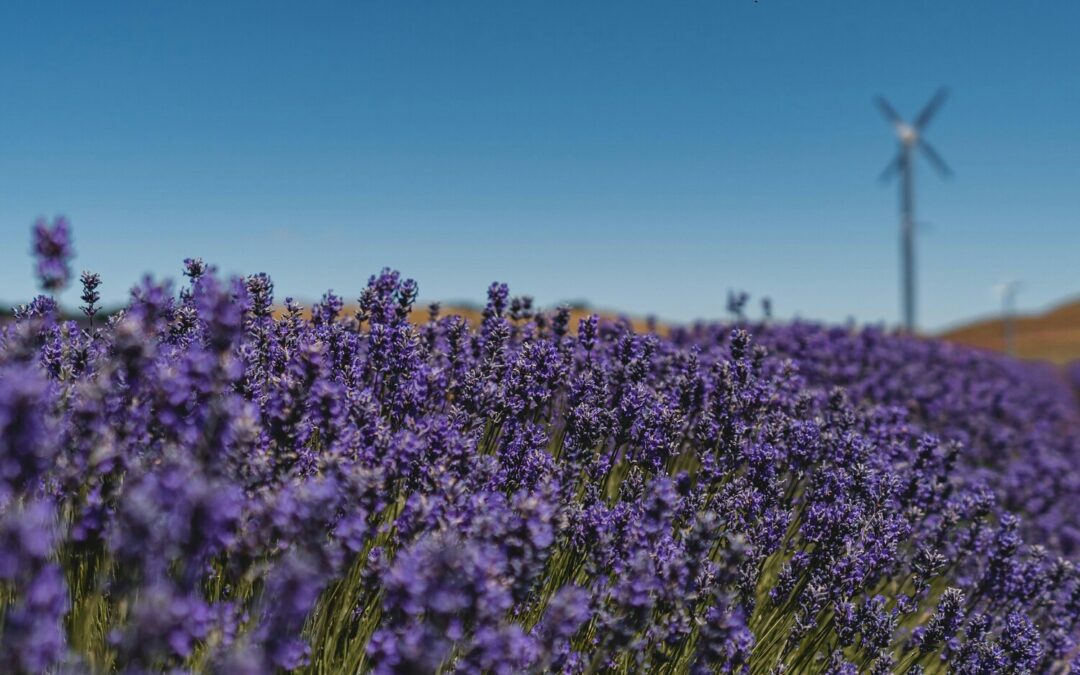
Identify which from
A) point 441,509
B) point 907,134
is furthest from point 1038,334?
point 441,509

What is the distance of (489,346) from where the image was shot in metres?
4.30

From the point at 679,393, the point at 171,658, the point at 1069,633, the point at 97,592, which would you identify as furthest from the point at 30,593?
the point at 1069,633

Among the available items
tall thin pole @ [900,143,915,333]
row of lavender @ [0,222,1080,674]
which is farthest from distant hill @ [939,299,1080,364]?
row of lavender @ [0,222,1080,674]

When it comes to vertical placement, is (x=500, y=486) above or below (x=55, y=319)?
below

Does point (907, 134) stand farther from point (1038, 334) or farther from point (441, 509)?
point (1038, 334)

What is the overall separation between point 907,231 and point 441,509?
25.0 metres


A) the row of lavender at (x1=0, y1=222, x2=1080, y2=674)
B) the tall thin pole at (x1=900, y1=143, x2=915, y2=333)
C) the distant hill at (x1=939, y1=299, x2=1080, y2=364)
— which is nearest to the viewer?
the row of lavender at (x1=0, y1=222, x2=1080, y2=674)

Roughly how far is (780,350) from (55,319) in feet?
23.1

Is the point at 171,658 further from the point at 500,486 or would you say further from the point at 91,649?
the point at 500,486

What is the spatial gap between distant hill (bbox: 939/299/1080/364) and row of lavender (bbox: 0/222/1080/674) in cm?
4720

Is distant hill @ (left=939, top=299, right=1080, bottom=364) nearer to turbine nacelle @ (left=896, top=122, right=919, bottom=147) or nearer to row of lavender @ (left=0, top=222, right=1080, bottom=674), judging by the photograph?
turbine nacelle @ (left=896, top=122, right=919, bottom=147)

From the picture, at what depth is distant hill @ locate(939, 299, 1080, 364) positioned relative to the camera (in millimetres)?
50125

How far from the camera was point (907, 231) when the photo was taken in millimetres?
24844

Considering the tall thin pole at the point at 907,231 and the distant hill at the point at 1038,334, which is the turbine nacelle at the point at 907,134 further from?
the distant hill at the point at 1038,334
